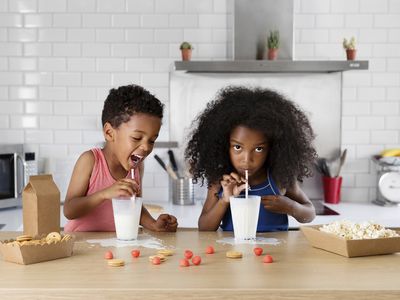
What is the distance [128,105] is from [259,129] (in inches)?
19.4

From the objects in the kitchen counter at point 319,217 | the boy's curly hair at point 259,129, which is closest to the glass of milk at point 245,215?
the boy's curly hair at point 259,129

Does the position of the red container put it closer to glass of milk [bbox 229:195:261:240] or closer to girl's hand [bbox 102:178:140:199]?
glass of milk [bbox 229:195:261:240]

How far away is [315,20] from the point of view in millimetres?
4273

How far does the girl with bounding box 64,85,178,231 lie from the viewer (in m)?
2.45

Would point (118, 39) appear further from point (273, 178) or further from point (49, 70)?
point (273, 178)

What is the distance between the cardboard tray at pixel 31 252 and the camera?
1.79 meters

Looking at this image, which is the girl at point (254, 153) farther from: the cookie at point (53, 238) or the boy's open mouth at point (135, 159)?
the cookie at point (53, 238)

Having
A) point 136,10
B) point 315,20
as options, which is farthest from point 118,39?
point 315,20

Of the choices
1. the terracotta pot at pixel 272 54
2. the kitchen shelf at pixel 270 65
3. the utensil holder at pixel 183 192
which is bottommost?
the utensil holder at pixel 183 192

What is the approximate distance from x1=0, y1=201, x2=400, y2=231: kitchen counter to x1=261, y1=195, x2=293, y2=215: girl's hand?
958 mm

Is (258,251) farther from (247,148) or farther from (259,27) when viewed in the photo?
(259,27)

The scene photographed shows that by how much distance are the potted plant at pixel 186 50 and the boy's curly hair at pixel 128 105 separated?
1.49 meters

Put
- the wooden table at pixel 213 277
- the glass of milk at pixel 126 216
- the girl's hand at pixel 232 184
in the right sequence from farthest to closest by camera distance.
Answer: the girl's hand at pixel 232 184 → the glass of milk at pixel 126 216 → the wooden table at pixel 213 277

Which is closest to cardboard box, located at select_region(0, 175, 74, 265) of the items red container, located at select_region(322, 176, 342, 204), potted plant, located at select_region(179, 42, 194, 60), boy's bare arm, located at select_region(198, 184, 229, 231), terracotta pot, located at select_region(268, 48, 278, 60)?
boy's bare arm, located at select_region(198, 184, 229, 231)
